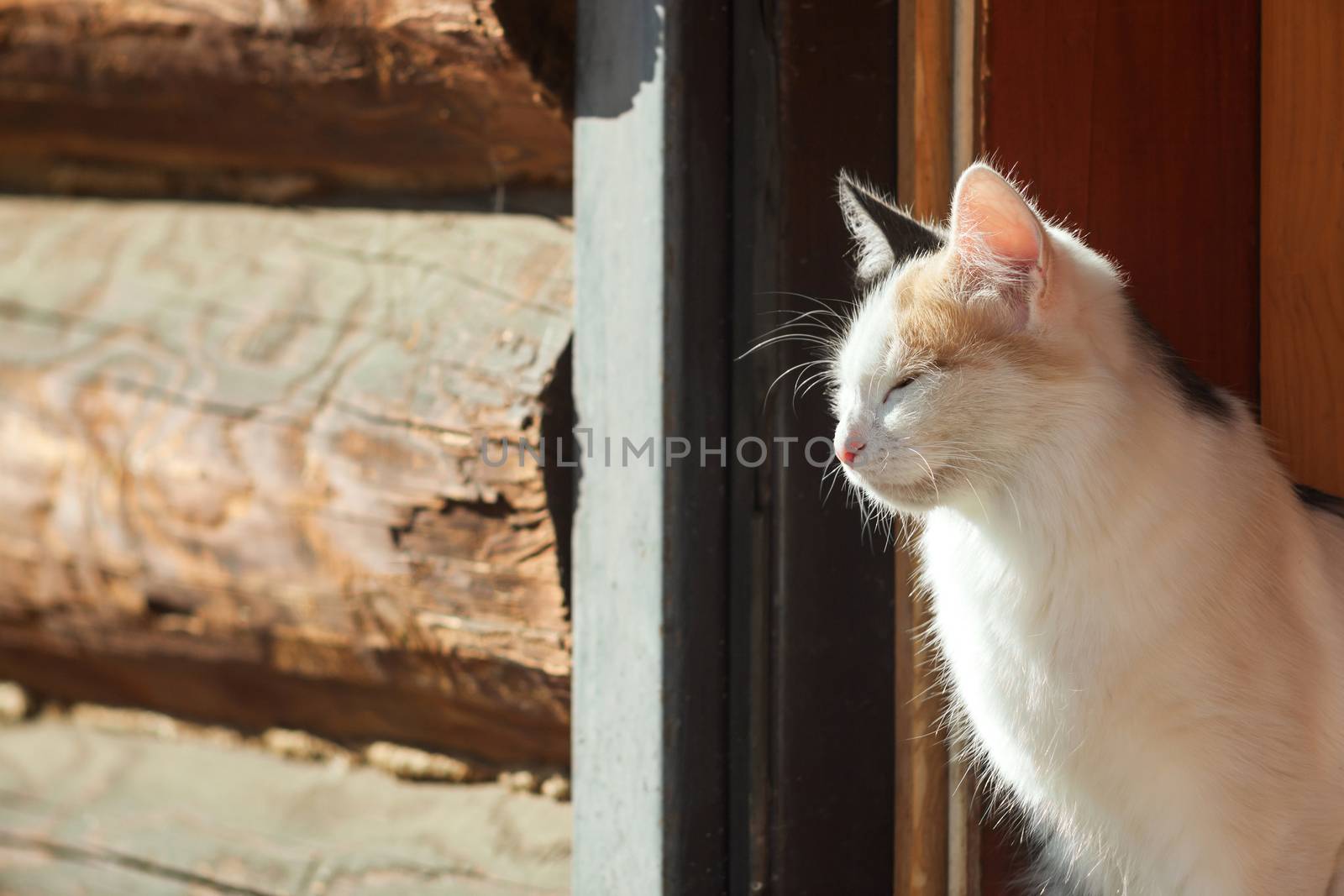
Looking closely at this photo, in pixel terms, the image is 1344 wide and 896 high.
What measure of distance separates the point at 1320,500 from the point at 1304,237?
0.37m

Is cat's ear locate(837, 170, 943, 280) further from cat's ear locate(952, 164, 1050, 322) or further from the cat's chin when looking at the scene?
the cat's chin

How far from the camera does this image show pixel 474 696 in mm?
1688

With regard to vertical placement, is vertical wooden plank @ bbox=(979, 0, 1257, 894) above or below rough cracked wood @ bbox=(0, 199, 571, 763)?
above

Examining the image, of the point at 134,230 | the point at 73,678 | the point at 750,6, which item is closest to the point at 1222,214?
the point at 750,6

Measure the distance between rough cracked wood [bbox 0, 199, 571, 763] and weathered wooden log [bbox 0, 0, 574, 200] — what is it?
69mm

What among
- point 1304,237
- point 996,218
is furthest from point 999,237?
point 1304,237

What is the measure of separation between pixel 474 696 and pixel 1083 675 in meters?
0.88

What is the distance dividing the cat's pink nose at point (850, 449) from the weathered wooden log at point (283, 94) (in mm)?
592

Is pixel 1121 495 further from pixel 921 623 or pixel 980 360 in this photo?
pixel 921 623

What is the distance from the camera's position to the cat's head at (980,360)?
1129mm

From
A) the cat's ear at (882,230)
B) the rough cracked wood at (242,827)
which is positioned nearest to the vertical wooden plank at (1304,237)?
the cat's ear at (882,230)

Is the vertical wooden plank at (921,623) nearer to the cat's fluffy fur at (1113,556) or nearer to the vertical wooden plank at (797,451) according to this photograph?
the vertical wooden plank at (797,451)

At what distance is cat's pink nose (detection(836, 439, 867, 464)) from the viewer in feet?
3.83

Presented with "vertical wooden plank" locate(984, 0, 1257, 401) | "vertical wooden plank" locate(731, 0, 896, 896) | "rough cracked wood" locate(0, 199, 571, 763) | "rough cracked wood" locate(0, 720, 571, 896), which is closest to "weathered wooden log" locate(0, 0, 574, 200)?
"rough cracked wood" locate(0, 199, 571, 763)
